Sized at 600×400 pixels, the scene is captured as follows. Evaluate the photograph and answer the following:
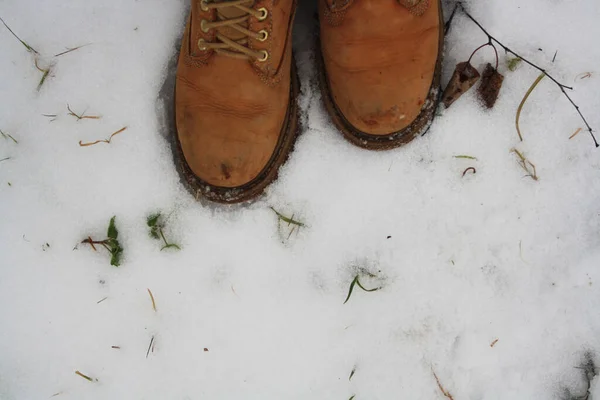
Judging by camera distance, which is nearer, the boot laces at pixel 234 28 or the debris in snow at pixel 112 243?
the boot laces at pixel 234 28

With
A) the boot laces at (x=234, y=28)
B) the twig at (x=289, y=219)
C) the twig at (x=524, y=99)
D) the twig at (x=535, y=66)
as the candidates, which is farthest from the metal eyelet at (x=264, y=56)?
the twig at (x=524, y=99)

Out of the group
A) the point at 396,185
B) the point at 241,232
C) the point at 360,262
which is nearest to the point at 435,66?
the point at 396,185

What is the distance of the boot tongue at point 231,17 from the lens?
3.52 feet

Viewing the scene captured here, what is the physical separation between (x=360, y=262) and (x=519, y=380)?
518 mm

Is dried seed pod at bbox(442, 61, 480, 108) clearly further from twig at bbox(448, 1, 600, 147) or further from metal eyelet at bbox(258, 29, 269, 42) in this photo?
metal eyelet at bbox(258, 29, 269, 42)

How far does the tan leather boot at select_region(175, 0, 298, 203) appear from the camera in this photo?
42.5 inches

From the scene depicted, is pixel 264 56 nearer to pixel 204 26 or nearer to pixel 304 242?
pixel 204 26

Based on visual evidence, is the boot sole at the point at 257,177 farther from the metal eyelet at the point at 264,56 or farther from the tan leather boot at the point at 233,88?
the metal eyelet at the point at 264,56

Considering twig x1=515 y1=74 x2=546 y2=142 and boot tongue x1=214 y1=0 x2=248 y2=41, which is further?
twig x1=515 y1=74 x2=546 y2=142

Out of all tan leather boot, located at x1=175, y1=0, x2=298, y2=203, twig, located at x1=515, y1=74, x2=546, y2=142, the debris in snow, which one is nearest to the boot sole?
tan leather boot, located at x1=175, y1=0, x2=298, y2=203

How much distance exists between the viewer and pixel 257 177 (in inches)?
47.1

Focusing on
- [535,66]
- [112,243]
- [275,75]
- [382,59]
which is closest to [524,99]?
[535,66]

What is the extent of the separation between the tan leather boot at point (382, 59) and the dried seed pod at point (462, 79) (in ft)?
0.24

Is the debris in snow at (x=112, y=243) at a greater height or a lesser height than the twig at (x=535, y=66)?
lesser
